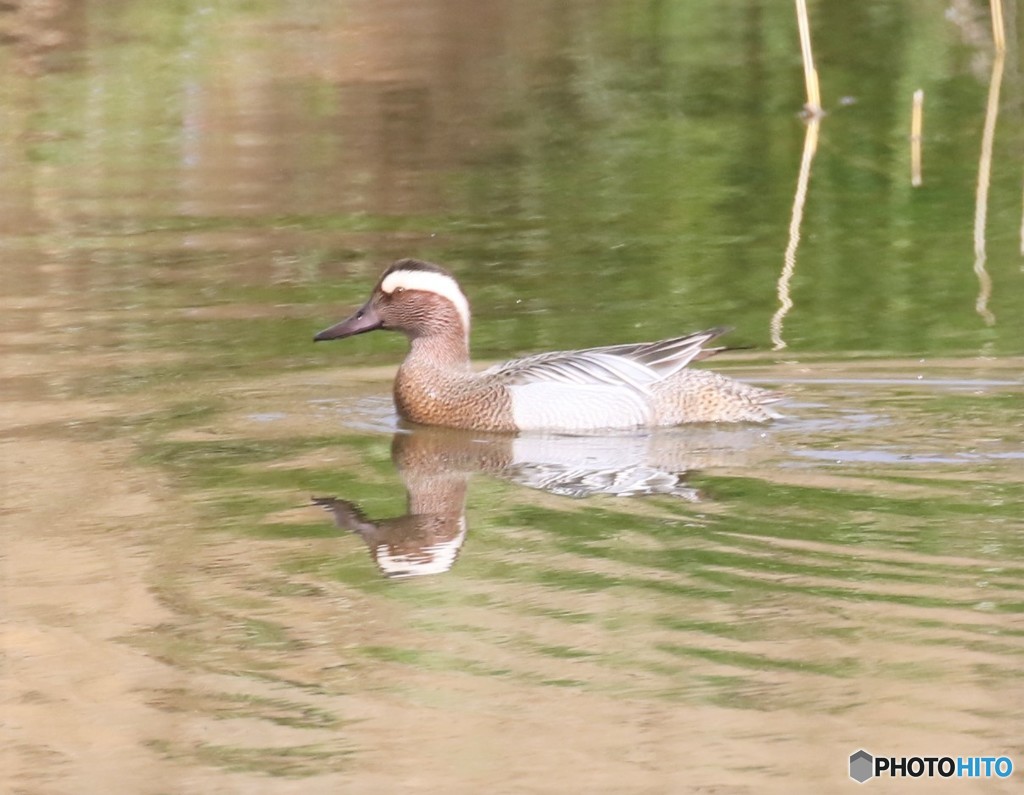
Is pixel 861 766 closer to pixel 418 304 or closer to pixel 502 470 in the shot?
pixel 502 470

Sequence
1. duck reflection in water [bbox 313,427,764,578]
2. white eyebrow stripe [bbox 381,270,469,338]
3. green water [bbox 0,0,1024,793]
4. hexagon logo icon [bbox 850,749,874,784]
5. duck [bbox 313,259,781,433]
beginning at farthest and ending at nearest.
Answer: white eyebrow stripe [bbox 381,270,469,338], duck [bbox 313,259,781,433], duck reflection in water [bbox 313,427,764,578], green water [bbox 0,0,1024,793], hexagon logo icon [bbox 850,749,874,784]

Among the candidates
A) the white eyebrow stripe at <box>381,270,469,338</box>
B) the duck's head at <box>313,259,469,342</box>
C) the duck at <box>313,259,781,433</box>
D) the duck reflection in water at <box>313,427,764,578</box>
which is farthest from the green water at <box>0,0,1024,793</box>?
the white eyebrow stripe at <box>381,270,469,338</box>

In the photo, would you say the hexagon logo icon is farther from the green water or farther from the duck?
the duck

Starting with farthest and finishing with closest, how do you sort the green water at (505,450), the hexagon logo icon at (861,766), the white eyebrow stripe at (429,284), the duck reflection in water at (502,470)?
the white eyebrow stripe at (429,284) < the duck reflection in water at (502,470) < the green water at (505,450) < the hexagon logo icon at (861,766)

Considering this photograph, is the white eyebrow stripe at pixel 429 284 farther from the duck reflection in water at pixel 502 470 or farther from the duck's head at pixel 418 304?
the duck reflection in water at pixel 502 470

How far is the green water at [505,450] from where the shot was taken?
5785 millimetres

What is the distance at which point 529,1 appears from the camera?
23625 millimetres

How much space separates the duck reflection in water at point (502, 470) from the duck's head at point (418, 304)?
1.89ft

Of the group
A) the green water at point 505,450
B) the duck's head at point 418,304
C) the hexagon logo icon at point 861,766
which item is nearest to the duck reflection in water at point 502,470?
the green water at point 505,450

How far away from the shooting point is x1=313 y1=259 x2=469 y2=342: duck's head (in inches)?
389

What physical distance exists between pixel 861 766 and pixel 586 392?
12.8 ft

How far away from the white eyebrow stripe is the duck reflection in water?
2.20ft

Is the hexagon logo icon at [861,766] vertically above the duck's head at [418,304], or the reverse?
the duck's head at [418,304]

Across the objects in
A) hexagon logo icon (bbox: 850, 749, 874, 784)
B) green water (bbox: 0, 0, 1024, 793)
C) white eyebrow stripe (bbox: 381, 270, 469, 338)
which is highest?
white eyebrow stripe (bbox: 381, 270, 469, 338)
